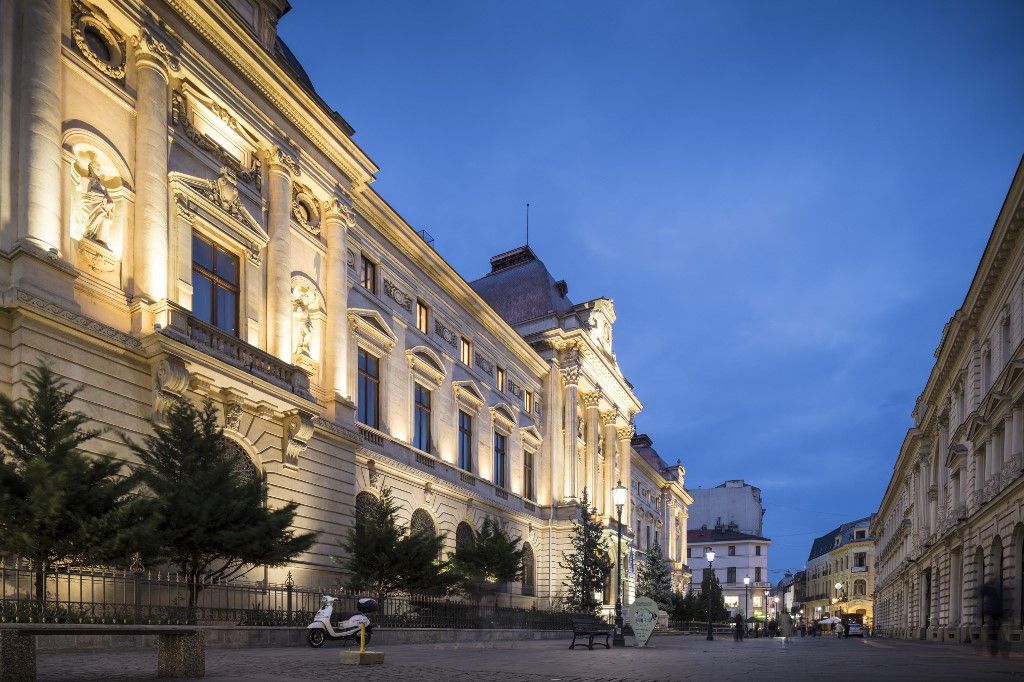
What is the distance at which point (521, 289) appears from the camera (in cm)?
5328

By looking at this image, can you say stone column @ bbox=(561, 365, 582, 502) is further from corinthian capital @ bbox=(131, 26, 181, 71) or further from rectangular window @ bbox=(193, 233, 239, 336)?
corinthian capital @ bbox=(131, 26, 181, 71)

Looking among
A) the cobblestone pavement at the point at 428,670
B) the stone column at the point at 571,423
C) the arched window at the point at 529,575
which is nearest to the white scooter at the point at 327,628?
the cobblestone pavement at the point at 428,670

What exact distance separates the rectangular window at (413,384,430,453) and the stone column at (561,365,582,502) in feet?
49.8

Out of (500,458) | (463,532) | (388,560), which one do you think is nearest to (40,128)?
(388,560)

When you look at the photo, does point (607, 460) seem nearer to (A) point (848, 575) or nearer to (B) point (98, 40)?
(B) point (98, 40)

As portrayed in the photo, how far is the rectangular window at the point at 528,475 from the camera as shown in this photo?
45000 millimetres

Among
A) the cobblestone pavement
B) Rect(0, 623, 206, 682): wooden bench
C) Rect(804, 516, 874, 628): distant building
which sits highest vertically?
Rect(0, 623, 206, 682): wooden bench

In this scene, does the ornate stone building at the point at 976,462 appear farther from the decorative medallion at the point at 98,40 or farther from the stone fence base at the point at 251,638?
the decorative medallion at the point at 98,40

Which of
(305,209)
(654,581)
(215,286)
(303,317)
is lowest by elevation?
(654,581)

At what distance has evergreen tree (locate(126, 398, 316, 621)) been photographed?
14.6 metres

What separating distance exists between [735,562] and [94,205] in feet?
372

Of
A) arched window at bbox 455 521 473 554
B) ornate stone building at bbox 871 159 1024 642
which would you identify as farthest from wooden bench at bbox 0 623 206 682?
arched window at bbox 455 521 473 554

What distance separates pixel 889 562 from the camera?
73.6m

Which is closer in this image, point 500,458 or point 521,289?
point 500,458
